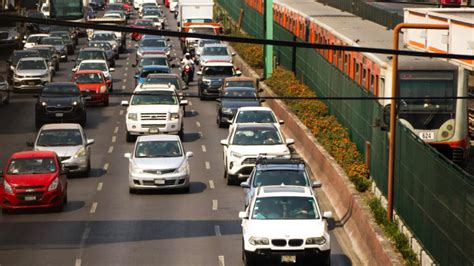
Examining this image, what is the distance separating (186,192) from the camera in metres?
37.9

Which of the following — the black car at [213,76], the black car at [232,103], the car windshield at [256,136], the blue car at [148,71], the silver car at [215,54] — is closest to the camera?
the car windshield at [256,136]

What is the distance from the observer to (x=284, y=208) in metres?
27.3

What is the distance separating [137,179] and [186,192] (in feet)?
5.62

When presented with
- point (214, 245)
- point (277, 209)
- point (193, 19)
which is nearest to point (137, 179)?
point (214, 245)

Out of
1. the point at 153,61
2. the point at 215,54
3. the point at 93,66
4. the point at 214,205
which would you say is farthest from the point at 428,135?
the point at 215,54

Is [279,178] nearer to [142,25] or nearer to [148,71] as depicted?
[148,71]

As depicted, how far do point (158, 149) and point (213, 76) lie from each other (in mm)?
24686

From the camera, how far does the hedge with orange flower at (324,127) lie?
112ft

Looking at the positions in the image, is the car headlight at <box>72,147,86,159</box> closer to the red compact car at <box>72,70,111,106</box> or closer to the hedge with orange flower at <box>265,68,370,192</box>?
the hedge with orange flower at <box>265,68,370,192</box>

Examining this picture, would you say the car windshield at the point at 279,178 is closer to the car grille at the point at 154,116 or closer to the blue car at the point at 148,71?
the car grille at the point at 154,116

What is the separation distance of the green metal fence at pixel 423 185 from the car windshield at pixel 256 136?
2491 mm

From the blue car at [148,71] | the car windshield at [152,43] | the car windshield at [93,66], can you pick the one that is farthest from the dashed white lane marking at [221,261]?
the car windshield at [152,43]

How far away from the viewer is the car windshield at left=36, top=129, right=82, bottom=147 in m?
41.4

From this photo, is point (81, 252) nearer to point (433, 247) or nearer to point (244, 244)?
point (244, 244)
